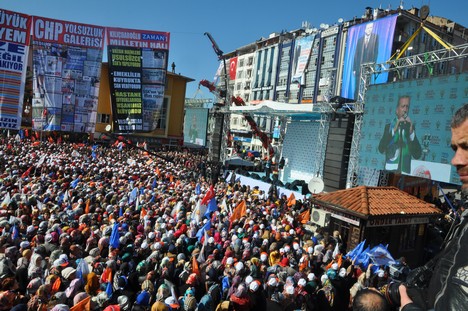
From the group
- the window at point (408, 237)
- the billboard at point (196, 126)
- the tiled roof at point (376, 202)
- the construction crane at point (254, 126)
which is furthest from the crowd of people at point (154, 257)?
the billboard at point (196, 126)

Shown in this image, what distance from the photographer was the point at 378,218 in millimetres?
11484

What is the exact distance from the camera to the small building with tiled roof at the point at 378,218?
11.6 metres

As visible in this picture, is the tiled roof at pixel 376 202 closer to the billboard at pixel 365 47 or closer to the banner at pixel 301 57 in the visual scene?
the billboard at pixel 365 47

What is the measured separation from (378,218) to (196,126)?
29.7 meters

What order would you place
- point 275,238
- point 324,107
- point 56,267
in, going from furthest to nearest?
1. point 324,107
2. point 275,238
3. point 56,267


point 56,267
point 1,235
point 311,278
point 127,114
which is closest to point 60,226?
point 1,235

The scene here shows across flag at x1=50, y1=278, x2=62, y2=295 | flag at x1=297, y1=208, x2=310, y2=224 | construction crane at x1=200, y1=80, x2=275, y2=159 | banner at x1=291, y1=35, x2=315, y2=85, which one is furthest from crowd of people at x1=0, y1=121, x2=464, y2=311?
banner at x1=291, y1=35, x2=315, y2=85

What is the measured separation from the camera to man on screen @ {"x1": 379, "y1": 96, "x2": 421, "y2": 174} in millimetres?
14484

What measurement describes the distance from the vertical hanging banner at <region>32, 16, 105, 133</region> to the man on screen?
25.7 meters

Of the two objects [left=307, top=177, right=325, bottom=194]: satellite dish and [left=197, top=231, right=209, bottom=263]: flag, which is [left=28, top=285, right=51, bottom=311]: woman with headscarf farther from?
[left=307, top=177, right=325, bottom=194]: satellite dish

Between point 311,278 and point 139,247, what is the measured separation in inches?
149

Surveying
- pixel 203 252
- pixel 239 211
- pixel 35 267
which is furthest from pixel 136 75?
pixel 35 267

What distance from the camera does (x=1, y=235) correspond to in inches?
292

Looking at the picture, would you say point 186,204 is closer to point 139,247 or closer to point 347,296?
point 139,247
